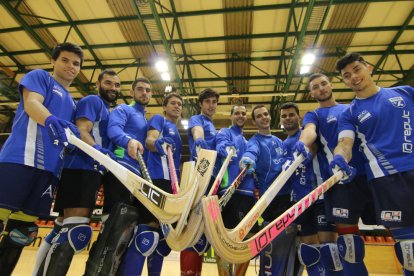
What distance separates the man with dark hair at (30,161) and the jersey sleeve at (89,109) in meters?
0.11

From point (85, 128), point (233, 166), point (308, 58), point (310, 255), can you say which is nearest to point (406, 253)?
point (310, 255)

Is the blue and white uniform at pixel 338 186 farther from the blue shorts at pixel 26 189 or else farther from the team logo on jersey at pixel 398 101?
the blue shorts at pixel 26 189

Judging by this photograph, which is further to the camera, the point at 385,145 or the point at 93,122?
the point at 93,122

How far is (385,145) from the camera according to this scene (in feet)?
6.37

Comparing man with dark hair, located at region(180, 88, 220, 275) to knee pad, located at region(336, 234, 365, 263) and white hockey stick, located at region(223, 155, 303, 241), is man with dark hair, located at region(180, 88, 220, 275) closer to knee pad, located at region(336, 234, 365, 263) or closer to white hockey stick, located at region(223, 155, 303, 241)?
white hockey stick, located at region(223, 155, 303, 241)

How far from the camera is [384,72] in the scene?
8555 millimetres

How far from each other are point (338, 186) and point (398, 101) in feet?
2.54

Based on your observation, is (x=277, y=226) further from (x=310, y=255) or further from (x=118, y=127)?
(x=118, y=127)

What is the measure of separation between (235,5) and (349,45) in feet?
12.2

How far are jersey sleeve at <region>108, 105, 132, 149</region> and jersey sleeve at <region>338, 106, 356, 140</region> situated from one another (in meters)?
1.72

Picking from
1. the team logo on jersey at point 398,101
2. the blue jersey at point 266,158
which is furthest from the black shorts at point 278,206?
the team logo on jersey at point 398,101

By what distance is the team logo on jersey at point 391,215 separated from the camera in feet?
5.77

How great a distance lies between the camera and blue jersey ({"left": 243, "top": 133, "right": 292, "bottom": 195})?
3002 millimetres

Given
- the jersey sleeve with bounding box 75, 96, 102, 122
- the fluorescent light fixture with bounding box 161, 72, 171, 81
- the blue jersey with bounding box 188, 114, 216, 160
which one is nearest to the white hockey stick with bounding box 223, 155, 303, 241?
the blue jersey with bounding box 188, 114, 216, 160
